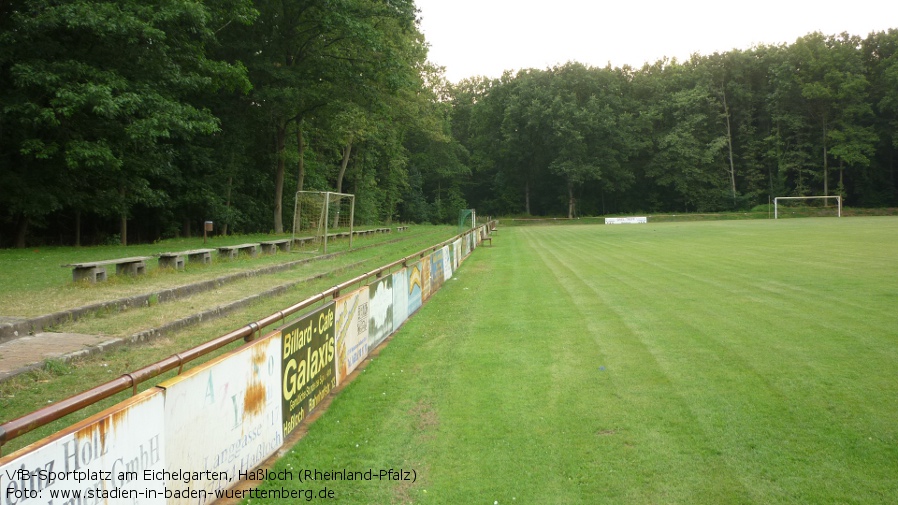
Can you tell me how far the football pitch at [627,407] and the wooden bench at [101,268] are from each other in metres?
6.40

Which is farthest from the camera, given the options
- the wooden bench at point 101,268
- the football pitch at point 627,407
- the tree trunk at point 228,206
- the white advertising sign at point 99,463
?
the tree trunk at point 228,206

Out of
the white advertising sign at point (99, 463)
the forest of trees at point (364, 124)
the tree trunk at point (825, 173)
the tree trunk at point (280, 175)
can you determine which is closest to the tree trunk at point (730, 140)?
the forest of trees at point (364, 124)

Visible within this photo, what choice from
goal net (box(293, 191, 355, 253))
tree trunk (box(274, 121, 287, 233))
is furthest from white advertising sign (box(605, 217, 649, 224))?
goal net (box(293, 191, 355, 253))

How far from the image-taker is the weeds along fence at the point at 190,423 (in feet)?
8.54

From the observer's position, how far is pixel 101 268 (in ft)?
39.6

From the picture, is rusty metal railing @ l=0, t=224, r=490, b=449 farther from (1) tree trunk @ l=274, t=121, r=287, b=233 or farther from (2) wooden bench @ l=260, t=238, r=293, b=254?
(1) tree trunk @ l=274, t=121, r=287, b=233

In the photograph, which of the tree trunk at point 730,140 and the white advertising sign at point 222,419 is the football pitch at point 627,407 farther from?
the tree trunk at point 730,140

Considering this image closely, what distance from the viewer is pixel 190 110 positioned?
20.9 metres

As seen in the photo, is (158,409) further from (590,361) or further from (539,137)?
(539,137)

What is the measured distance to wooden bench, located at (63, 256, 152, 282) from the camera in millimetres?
11547

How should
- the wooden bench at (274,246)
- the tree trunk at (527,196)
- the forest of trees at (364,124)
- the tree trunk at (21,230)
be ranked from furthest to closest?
the tree trunk at (527,196) < the tree trunk at (21,230) < the wooden bench at (274,246) < the forest of trees at (364,124)

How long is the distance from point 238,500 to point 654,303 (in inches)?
367

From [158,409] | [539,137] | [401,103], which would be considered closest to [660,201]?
[539,137]

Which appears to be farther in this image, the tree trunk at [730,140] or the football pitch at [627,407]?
the tree trunk at [730,140]
